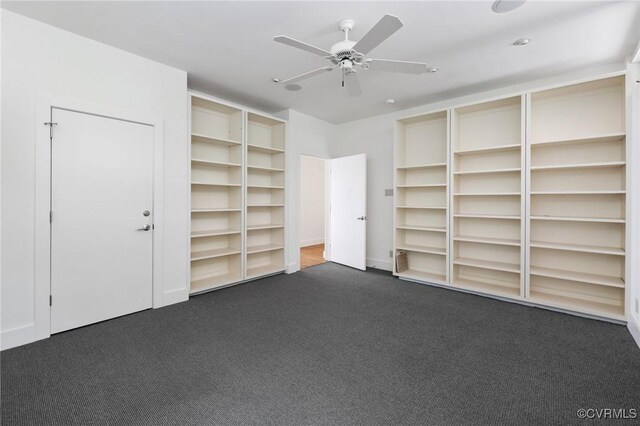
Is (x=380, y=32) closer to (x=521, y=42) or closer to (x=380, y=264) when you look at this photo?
(x=521, y=42)

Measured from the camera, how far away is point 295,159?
5023mm

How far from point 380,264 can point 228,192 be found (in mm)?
2974

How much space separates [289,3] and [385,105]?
2792 millimetres

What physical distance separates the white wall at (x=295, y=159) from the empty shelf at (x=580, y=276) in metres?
3.44

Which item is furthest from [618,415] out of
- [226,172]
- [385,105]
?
[226,172]

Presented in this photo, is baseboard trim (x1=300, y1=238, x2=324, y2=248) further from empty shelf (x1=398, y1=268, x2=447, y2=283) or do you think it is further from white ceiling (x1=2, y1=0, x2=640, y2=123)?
white ceiling (x1=2, y1=0, x2=640, y2=123)

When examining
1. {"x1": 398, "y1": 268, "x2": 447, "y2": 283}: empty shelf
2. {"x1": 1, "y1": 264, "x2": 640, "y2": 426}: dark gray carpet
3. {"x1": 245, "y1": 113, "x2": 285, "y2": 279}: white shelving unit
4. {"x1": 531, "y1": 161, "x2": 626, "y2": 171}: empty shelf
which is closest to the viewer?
{"x1": 1, "y1": 264, "x2": 640, "y2": 426}: dark gray carpet

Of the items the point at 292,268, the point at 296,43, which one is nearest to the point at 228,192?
the point at 292,268

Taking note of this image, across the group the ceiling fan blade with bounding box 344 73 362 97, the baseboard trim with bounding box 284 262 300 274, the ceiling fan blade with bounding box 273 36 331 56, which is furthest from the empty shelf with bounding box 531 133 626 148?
the baseboard trim with bounding box 284 262 300 274

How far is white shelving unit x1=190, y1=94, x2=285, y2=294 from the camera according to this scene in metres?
4.10

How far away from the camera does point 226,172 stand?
4.52 metres

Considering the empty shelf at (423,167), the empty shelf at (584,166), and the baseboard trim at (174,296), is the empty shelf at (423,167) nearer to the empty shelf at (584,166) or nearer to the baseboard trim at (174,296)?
the empty shelf at (584,166)

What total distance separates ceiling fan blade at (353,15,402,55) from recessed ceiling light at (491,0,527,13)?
1.02m

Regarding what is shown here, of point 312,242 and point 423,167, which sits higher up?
point 423,167
